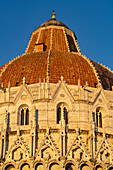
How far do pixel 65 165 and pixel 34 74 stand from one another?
37.4 feet

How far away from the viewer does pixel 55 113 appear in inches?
2106

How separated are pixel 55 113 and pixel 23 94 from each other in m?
4.25

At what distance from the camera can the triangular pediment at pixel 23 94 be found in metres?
54.7

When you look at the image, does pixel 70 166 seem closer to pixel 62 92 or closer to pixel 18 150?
pixel 18 150

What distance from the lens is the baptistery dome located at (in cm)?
5144

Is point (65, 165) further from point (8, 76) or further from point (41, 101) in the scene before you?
point (8, 76)

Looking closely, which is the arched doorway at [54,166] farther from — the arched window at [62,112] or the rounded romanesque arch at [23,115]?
the rounded romanesque arch at [23,115]

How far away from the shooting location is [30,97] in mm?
54562

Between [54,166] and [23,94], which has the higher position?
[23,94]

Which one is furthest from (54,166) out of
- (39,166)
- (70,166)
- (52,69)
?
(52,69)

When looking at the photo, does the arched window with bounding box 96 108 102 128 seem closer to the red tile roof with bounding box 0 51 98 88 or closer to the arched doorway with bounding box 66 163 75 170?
the red tile roof with bounding box 0 51 98 88

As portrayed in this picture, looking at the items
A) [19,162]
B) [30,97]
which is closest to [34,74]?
[30,97]

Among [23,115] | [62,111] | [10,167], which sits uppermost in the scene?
[62,111]

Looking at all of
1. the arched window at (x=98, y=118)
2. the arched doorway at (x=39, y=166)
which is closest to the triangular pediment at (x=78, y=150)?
the arched doorway at (x=39, y=166)
